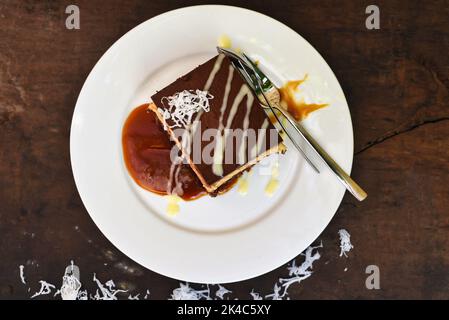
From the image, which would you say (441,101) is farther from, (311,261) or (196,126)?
(196,126)

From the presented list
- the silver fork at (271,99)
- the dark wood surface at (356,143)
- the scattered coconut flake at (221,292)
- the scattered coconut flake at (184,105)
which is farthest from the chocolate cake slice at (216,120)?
the scattered coconut flake at (221,292)

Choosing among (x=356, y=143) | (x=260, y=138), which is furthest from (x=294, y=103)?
(x=356, y=143)

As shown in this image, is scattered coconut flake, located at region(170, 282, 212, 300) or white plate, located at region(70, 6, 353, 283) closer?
white plate, located at region(70, 6, 353, 283)

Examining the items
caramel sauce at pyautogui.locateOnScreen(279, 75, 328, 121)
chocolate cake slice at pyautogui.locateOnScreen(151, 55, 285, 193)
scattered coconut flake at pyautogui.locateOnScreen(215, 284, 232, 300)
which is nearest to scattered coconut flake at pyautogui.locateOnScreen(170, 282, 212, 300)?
scattered coconut flake at pyautogui.locateOnScreen(215, 284, 232, 300)

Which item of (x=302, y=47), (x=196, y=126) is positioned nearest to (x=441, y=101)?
(x=302, y=47)

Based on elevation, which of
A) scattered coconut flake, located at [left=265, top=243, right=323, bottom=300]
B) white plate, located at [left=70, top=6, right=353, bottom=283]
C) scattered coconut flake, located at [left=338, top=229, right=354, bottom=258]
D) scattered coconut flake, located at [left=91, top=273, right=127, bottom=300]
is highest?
white plate, located at [left=70, top=6, right=353, bottom=283]

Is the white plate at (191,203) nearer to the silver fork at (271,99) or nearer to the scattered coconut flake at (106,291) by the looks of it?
the silver fork at (271,99)

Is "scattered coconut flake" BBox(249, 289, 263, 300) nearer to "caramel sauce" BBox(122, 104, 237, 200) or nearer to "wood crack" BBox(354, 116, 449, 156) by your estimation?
"caramel sauce" BBox(122, 104, 237, 200)

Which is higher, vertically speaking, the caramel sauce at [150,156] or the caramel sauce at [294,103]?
the caramel sauce at [294,103]
